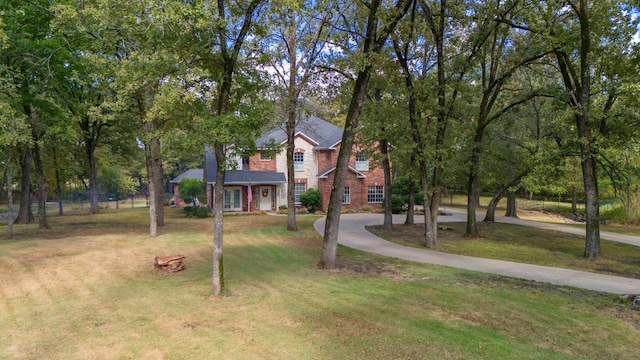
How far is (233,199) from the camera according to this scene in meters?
30.1

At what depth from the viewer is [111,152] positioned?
3328 cm

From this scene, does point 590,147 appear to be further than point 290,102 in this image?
No

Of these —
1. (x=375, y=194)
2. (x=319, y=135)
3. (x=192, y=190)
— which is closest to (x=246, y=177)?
(x=319, y=135)

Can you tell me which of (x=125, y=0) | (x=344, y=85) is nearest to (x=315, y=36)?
(x=344, y=85)

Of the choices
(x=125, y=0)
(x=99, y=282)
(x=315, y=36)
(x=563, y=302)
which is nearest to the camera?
(x=563, y=302)

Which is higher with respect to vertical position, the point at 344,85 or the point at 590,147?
the point at 344,85

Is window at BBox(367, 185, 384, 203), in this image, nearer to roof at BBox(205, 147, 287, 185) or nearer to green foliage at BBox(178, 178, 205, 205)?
roof at BBox(205, 147, 287, 185)

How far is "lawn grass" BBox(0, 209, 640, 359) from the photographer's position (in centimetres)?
517

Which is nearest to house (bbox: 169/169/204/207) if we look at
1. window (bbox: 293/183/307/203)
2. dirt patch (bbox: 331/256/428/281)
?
window (bbox: 293/183/307/203)

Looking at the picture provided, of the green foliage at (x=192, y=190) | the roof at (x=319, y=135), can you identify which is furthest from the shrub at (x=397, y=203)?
the green foliage at (x=192, y=190)

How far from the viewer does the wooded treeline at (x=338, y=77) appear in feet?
24.8

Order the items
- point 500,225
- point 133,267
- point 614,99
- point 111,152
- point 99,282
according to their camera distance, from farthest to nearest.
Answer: point 111,152, point 500,225, point 614,99, point 133,267, point 99,282

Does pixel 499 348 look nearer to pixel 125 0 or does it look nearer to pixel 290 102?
pixel 125 0

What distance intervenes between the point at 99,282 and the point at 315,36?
13.2 metres
